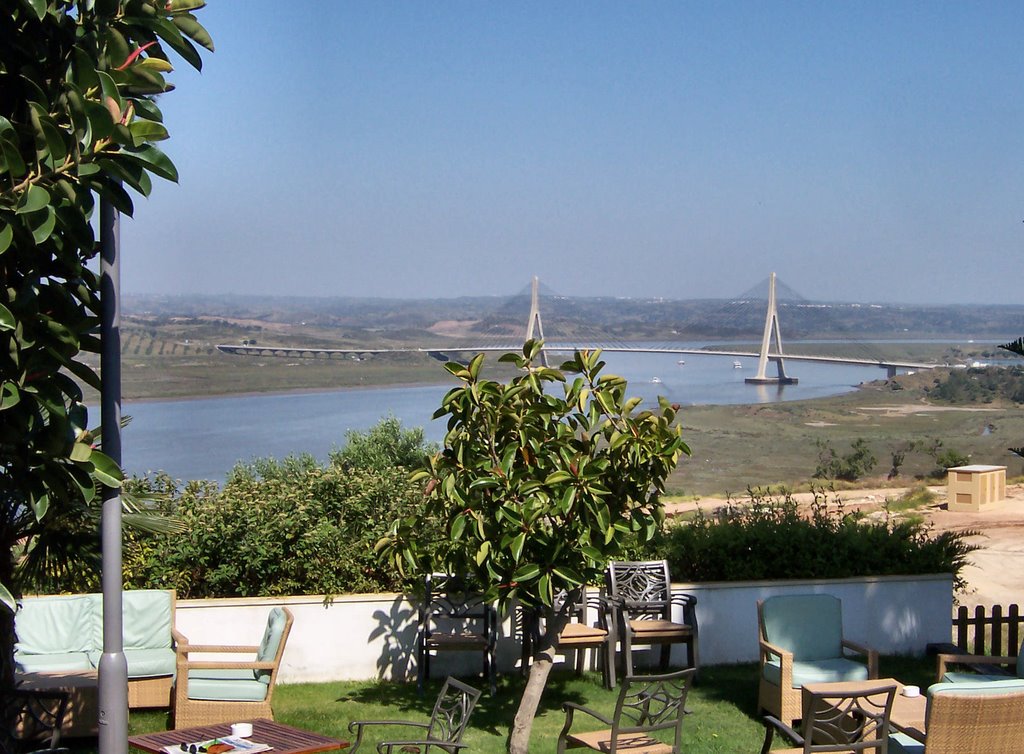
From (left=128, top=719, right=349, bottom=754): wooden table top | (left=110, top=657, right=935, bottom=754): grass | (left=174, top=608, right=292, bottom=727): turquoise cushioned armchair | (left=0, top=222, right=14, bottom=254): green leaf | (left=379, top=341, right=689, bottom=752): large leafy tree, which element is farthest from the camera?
(left=110, top=657, right=935, bottom=754): grass

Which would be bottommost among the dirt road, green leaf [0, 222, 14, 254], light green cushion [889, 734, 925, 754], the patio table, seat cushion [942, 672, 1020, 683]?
the dirt road

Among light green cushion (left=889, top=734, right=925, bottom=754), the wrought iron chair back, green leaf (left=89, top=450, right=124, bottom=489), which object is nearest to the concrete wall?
the wrought iron chair back

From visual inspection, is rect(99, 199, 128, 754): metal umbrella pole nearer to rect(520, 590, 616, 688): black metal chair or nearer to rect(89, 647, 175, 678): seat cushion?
rect(89, 647, 175, 678): seat cushion

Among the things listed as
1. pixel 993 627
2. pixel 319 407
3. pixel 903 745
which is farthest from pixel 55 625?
pixel 319 407

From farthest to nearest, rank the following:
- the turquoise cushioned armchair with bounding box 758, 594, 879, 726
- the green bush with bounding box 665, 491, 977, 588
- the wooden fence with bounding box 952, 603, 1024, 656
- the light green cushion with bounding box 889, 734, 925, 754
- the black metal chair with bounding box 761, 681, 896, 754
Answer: the green bush with bounding box 665, 491, 977, 588 < the wooden fence with bounding box 952, 603, 1024, 656 < the turquoise cushioned armchair with bounding box 758, 594, 879, 726 < the light green cushion with bounding box 889, 734, 925, 754 < the black metal chair with bounding box 761, 681, 896, 754

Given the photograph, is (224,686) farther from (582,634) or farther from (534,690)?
(582,634)

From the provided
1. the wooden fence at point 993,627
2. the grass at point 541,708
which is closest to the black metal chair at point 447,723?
the grass at point 541,708
